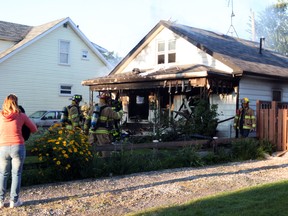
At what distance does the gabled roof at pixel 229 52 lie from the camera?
46.8 feet

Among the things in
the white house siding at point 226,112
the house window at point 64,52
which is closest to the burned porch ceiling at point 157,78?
the white house siding at point 226,112

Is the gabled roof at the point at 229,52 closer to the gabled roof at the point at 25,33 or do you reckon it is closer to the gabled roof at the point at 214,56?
the gabled roof at the point at 214,56

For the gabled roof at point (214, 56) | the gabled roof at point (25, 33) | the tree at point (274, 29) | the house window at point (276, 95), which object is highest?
the tree at point (274, 29)

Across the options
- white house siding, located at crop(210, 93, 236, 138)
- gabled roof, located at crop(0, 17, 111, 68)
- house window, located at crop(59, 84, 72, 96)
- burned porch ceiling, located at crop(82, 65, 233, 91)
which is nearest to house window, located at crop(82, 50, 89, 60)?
gabled roof, located at crop(0, 17, 111, 68)

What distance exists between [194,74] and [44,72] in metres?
13.5

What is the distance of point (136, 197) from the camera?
237 inches

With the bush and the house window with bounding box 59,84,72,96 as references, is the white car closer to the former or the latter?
the house window with bounding box 59,84,72,96

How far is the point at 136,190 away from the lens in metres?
6.48

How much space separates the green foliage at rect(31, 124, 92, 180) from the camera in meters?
6.92

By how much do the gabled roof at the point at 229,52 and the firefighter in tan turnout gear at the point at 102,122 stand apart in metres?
6.44

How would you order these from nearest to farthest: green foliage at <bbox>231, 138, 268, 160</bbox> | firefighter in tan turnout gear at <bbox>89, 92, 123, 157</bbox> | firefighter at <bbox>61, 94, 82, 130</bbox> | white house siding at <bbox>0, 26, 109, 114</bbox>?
firefighter in tan turnout gear at <bbox>89, 92, 123, 157</bbox>, firefighter at <bbox>61, 94, 82, 130</bbox>, green foliage at <bbox>231, 138, 268, 160</bbox>, white house siding at <bbox>0, 26, 109, 114</bbox>

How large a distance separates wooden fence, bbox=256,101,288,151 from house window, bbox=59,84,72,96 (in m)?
15.5

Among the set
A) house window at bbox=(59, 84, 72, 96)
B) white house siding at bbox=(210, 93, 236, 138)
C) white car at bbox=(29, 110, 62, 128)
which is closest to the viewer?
white house siding at bbox=(210, 93, 236, 138)

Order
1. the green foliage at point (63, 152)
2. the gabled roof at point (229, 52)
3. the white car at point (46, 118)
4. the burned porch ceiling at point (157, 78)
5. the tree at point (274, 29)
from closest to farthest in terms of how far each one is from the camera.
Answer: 1. the green foliage at point (63, 152)
2. the burned porch ceiling at point (157, 78)
3. the gabled roof at point (229, 52)
4. the white car at point (46, 118)
5. the tree at point (274, 29)
